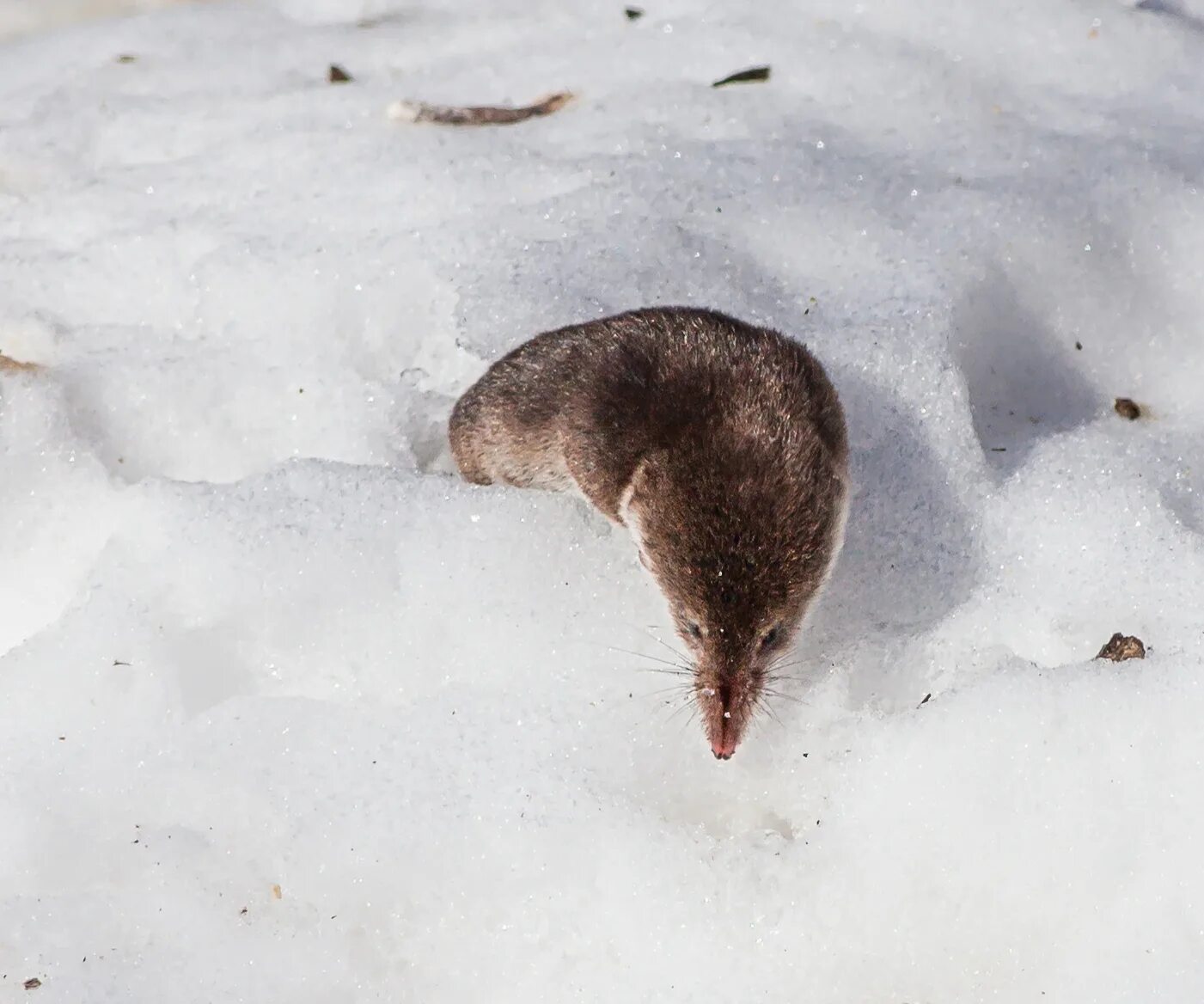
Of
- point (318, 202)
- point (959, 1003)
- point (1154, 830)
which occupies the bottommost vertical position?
point (959, 1003)

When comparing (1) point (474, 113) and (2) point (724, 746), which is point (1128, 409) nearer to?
(2) point (724, 746)

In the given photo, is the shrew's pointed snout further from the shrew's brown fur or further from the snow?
the snow

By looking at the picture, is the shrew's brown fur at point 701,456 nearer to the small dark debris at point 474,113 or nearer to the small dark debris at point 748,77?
the small dark debris at point 474,113

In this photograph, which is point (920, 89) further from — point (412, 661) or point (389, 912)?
point (389, 912)

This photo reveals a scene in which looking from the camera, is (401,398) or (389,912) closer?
(389,912)

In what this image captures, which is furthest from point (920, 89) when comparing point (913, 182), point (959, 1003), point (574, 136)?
point (959, 1003)

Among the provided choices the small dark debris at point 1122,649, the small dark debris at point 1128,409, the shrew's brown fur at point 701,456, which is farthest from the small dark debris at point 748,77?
the small dark debris at point 1122,649

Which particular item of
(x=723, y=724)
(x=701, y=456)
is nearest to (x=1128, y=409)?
(x=701, y=456)
